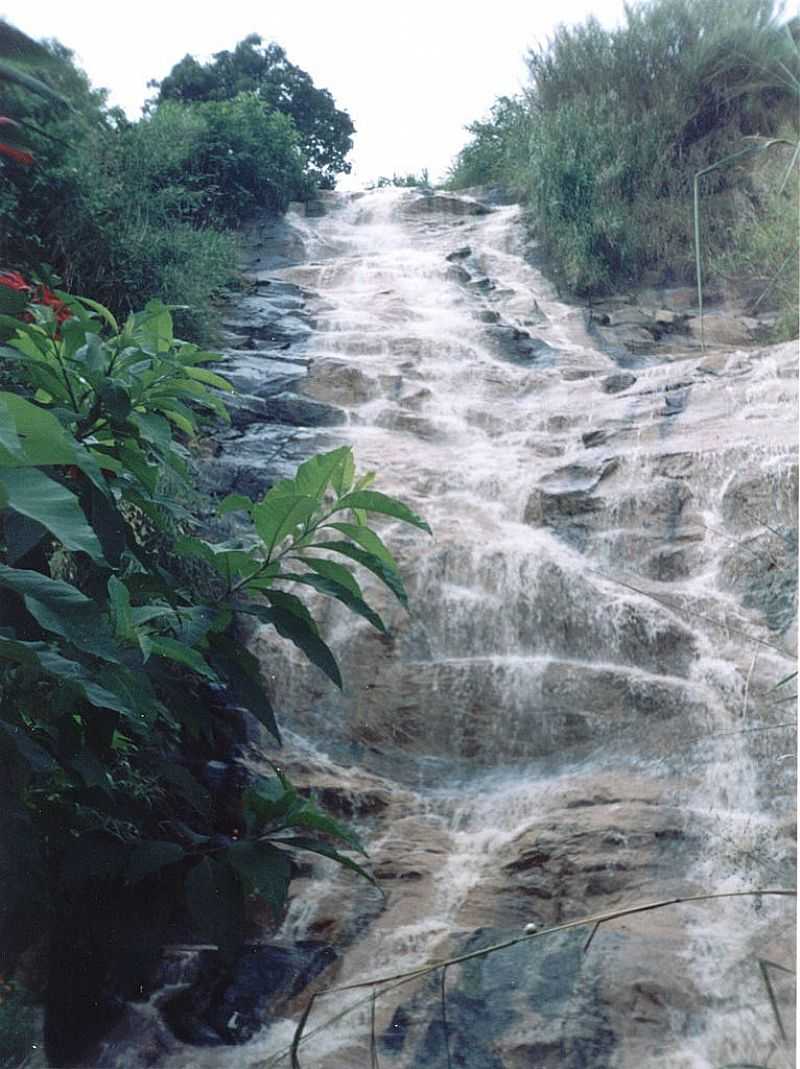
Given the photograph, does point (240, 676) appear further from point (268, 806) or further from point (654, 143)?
point (654, 143)

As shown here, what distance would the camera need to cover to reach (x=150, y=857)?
4.45 feet

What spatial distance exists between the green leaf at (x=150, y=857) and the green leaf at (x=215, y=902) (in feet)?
0.12

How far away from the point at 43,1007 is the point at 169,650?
0.64 m

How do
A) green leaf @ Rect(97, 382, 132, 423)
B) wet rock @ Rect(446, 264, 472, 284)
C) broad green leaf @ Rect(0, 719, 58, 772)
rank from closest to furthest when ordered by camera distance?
broad green leaf @ Rect(0, 719, 58, 772) → green leaf @ Rect(97, 382, 132, 423) → wet rock @ Rect(446, 264, 472, 284)

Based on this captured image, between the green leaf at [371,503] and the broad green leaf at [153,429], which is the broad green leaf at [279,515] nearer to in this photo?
the green leaf at [371,503]

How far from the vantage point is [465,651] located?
8.22 feet

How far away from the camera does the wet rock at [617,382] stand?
3.78 m

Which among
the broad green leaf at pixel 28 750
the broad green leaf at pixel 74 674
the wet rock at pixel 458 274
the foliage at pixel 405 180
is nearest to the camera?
the broad green leaf at pixel 74 674

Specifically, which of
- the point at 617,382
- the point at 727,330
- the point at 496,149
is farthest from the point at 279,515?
the point at 727,330

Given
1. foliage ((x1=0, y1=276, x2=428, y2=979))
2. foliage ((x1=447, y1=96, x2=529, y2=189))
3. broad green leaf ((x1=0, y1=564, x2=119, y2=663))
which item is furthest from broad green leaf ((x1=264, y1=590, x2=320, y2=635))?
foliage ((x1=447, y1=96, x2=529, y2=189))

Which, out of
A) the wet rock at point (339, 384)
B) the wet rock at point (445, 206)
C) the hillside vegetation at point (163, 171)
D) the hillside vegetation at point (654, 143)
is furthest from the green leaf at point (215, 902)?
Result: the wet rock at point (445, 206)

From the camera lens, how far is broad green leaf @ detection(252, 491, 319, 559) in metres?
1.30

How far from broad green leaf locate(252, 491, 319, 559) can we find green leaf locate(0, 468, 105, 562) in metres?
0.42

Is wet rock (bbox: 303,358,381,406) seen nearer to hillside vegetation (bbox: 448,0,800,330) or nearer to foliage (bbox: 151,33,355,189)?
hillside vegetation (bbox: 448,0,800,330)
